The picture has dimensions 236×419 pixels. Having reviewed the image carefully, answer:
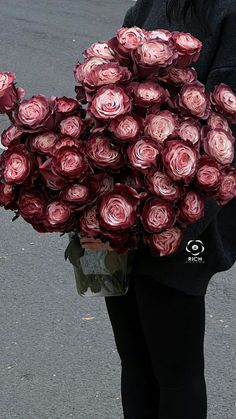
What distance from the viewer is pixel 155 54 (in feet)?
6.20

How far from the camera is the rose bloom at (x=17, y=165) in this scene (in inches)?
75.9

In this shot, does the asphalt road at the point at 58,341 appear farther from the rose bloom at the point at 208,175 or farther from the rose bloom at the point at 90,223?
the rose bloom at the point at 208,175

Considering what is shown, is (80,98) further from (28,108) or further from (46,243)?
(46,243)

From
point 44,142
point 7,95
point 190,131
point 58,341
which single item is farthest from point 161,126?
point 58,341

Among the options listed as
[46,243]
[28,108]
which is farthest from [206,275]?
[46,243]

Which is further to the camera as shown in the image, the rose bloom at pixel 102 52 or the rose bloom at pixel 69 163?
the rose bloom at pixel 102 52

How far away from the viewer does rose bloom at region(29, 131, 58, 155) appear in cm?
193

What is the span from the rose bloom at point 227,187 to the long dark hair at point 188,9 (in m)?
0.37

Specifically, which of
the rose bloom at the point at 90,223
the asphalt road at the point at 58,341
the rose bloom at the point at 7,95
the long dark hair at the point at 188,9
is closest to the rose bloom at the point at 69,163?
the rose bloom at the point at 90,223

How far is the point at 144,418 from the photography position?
2521 millimetres

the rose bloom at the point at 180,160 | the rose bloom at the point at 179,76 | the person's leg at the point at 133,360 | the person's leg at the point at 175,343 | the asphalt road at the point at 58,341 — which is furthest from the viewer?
the asphalt road at the point at 58,341

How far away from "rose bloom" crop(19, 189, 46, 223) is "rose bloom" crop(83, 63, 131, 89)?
283 mm


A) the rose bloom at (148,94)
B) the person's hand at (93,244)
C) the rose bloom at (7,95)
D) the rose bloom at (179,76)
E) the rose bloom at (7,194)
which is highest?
the rose bloom at (179,76)

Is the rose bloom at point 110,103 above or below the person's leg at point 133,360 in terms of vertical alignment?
above
